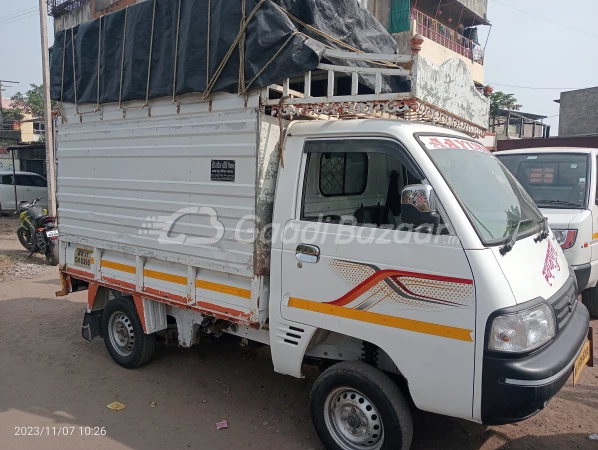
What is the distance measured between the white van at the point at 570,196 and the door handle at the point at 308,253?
3.17 meters

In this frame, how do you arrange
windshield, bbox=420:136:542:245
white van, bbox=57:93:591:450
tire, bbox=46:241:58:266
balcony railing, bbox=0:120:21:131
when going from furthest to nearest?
balcony railing, bbox=0:120:21:131
tire, bbox=46:241:58:266
windshield, bbox=420:136:542:245
white van, bbox=57:93:591:450

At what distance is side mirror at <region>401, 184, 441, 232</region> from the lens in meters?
2.57

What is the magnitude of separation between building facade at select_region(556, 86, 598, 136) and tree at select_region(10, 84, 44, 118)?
122ft

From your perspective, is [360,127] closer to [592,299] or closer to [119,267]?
[119,267]

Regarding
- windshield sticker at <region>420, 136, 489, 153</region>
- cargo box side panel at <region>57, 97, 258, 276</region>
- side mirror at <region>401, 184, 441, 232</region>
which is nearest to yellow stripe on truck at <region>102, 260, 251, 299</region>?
cargo box side panel at <region>57, 97, 258, 276</region>

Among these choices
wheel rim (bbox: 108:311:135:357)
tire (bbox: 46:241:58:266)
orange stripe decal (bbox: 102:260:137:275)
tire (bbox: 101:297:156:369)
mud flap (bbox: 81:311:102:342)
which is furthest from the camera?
tire (bbox: 46:241:58:266)

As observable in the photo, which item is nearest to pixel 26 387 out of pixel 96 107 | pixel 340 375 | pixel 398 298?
pixel 96 107

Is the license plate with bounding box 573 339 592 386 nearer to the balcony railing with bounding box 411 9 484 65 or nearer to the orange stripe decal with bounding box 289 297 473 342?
the orange stripe decal with bounding box 289 297 473 342

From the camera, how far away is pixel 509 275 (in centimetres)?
251

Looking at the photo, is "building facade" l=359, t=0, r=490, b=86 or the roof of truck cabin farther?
"building facade" l=359, t=0, r=490, b=86

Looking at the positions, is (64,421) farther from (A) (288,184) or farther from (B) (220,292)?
(A) (288,184)

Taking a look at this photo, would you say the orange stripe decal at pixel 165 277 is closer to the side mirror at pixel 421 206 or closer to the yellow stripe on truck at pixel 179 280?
the yellow stripe on truck at pixel 179 280
